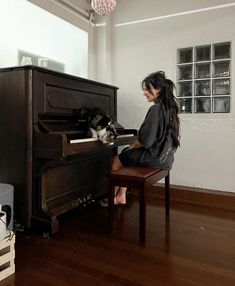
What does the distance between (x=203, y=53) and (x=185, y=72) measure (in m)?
0.27

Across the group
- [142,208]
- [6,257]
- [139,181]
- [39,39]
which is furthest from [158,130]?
[39,39]

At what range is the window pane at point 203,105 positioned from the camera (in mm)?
2814

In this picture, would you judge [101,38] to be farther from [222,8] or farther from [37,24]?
[222,8]

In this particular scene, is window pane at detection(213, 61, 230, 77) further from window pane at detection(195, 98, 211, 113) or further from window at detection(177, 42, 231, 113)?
window pane at detection(195, 98, 211, 113)

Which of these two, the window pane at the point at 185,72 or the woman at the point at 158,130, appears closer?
the woman at the point at 158,130

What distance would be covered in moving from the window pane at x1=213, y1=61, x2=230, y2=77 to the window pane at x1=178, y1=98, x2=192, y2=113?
0.38 m

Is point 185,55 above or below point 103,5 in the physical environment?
below

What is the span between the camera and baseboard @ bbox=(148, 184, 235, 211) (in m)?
2.65

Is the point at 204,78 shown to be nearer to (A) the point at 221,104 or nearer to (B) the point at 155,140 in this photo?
(A) the point at 221,104

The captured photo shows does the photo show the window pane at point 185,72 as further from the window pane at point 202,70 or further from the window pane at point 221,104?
the window pane at point 221,104

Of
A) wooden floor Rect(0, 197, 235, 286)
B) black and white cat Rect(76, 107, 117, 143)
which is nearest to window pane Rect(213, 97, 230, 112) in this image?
wooden floor Rect(0, 197, 235, 286)

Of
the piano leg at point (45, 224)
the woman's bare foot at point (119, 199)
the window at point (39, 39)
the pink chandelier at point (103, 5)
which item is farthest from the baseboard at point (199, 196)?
the pink chandelier at point (103, 5)

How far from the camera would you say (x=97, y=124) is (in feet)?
7.37

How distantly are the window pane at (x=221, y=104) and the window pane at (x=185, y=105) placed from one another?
0.88 feet
